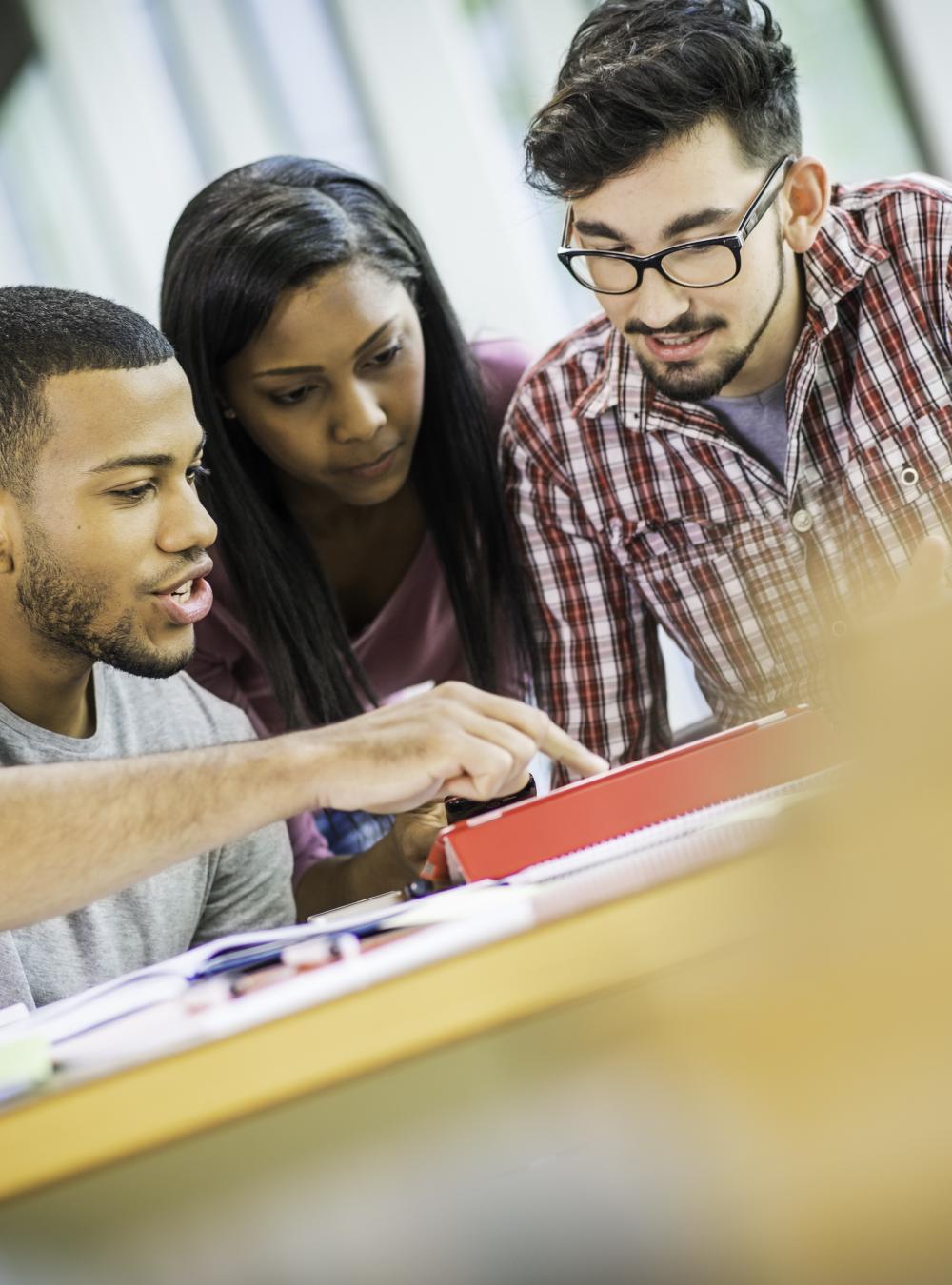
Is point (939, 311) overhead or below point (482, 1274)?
overhead

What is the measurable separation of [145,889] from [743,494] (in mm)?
839

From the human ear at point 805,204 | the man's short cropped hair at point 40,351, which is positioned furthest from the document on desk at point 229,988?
the human ear at point 805,204

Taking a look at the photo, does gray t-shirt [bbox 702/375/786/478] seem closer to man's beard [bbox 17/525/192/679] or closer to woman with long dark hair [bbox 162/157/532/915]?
woman with long dark hair [bbox 162/157/532/915]

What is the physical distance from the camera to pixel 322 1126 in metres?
0.74

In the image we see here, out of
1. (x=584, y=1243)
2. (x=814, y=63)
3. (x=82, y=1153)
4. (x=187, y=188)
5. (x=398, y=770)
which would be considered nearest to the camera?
(x=82, y=1153)

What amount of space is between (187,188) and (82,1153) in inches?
115

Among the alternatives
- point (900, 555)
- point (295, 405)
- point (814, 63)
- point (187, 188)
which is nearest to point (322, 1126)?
point (295, 405)

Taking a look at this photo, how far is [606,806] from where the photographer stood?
3.33ft

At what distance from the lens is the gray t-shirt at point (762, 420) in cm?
167

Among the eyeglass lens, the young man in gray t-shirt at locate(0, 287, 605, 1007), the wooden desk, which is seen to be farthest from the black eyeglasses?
the wooden desk

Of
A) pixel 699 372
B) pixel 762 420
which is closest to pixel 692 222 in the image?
pixel 699 372

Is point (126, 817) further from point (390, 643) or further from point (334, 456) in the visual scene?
point (390, 643)

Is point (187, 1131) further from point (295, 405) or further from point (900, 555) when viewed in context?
point (900, 555)

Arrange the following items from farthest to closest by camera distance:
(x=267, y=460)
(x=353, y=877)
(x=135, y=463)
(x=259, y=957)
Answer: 1. (x=267, y=460)
2. (x=353, y=877)
3. (x=135, y=463)
4. (x=259, y=957)
